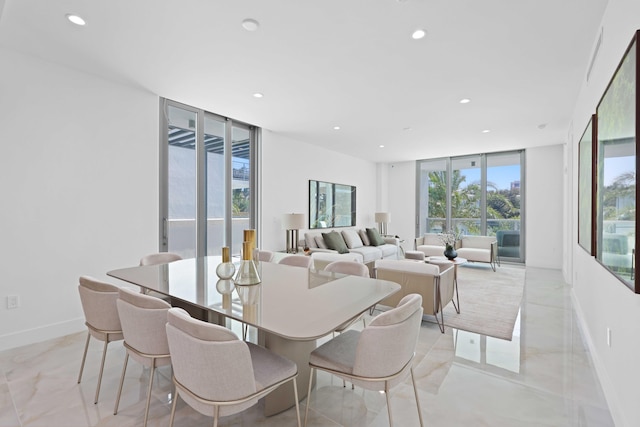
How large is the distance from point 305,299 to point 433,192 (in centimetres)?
747

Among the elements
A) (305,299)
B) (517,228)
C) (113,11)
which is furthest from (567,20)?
(517,228)

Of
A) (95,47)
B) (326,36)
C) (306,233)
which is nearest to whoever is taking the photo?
(326,36)

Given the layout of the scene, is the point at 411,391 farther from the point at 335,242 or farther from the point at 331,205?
the point at 331,205

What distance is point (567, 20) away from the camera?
235 cm

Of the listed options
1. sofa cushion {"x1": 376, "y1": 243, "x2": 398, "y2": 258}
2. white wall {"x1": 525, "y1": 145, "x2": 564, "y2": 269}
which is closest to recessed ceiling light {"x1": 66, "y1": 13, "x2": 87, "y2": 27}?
sofa cushion {"x1": 376, "y1": 243, "x2": 398, "y2": 258}

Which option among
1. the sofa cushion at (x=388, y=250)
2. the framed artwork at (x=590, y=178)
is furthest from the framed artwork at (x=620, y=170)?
the sofa cushion at (x=388, y=250)

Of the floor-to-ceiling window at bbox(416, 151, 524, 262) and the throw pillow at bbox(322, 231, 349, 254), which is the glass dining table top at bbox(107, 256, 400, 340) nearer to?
the throw pillow at bbox(322, 231, 349, 254)

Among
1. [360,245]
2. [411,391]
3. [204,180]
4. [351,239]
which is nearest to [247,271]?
[411,391]

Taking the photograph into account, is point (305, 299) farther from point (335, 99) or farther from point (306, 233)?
point (306, 233)

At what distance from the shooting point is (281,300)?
1661 mm

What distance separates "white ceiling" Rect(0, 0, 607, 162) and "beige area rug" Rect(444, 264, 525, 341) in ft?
8.88

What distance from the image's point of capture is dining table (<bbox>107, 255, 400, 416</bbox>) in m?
1.35

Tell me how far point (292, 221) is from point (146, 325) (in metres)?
3.82

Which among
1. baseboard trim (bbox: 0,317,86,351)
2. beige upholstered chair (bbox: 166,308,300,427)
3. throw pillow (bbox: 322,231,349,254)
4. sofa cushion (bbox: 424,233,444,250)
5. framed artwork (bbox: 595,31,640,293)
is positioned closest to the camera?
beige upholstered chair (bbox: 166,308,300,427)
